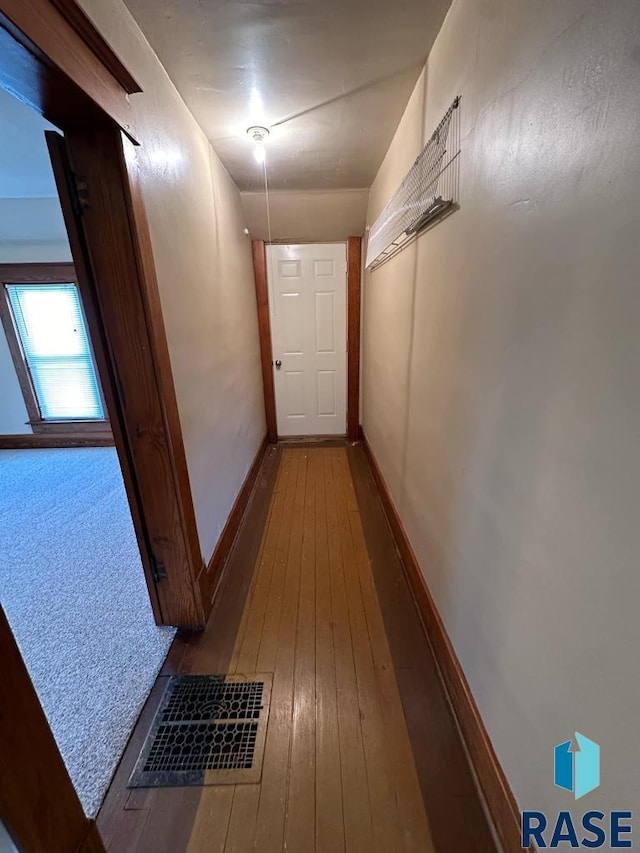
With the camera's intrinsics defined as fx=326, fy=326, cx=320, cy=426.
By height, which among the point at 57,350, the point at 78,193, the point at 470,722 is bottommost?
the point at 470,722

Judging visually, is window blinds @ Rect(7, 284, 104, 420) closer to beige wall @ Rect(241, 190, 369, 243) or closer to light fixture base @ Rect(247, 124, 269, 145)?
beige wall @ Rect(241, 190, 369, 243)

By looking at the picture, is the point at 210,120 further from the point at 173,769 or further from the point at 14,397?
the point at 14,397

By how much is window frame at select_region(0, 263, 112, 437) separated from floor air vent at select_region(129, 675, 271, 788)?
2.81 meters

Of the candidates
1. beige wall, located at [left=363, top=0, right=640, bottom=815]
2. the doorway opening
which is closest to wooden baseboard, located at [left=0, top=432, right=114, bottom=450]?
the doorway opening

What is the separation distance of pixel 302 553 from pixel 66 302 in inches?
146

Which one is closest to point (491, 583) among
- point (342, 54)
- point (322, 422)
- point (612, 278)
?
point (612, 278)

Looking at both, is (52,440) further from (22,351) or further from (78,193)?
(78,193)

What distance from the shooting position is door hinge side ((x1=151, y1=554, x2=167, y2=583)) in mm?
1383

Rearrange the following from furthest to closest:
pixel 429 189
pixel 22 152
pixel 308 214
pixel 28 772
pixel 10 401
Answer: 1. pixel 10 401
2. pixel 308 214
3. pixel 22 152
4. pixel 429 189
5. pixel 28 772

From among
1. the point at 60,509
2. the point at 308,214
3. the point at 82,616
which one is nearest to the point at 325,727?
the point at 82,616

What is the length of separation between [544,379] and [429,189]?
104 centimetres

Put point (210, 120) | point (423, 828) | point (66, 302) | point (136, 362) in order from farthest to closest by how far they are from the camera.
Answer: point (66, 302) → point (210, 120) → point (136, 362) → point (423, 828)

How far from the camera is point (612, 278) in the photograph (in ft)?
1.75

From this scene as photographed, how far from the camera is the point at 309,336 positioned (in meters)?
3.43
